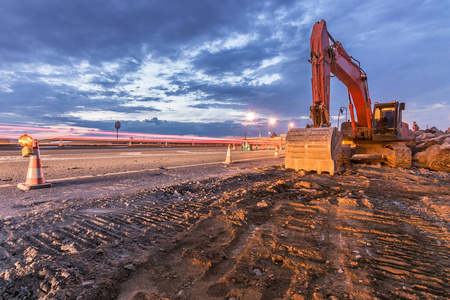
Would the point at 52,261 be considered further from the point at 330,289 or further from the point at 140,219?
the point at 330,289

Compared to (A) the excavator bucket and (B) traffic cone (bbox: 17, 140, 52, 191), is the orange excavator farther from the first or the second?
(B) traffic cone (bbox: 17, 140, 52, 191)

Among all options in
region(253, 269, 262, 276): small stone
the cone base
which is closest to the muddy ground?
region(253, 269, 262, 276): small stone

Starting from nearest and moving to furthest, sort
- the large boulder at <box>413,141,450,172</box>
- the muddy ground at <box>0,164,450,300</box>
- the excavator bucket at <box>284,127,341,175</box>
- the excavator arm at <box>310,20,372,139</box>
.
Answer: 1. the muddy ground at <box>0,164,450,300</box>
2. the excavator bucket at <box>284,127,341,175</box>
3. the excavator arm at <box>310,20,372,139</box>
4. the large boulder at <box>413,141,450,172</box>

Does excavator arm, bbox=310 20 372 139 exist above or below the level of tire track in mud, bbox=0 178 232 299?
above

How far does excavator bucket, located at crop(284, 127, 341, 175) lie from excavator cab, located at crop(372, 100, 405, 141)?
461 cm

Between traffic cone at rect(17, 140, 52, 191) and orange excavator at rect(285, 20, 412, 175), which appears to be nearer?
traffic cone at rect(17, 140, 52, 191)

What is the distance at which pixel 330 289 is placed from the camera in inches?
69.2

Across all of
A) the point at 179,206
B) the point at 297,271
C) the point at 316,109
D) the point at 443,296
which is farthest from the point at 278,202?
the point at 316,109

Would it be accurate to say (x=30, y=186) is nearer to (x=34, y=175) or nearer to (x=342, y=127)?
(x=34, y=175)

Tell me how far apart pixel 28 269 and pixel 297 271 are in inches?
89.3

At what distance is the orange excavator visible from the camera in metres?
7.68

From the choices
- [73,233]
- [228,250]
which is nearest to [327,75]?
[228,250]

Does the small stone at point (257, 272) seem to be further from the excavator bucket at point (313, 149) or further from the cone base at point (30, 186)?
the excavator bucket at point (313, 149)

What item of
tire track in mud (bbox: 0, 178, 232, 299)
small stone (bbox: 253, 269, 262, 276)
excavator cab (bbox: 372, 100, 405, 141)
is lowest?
small stone (bbox: 253, 269, 262, 276)
